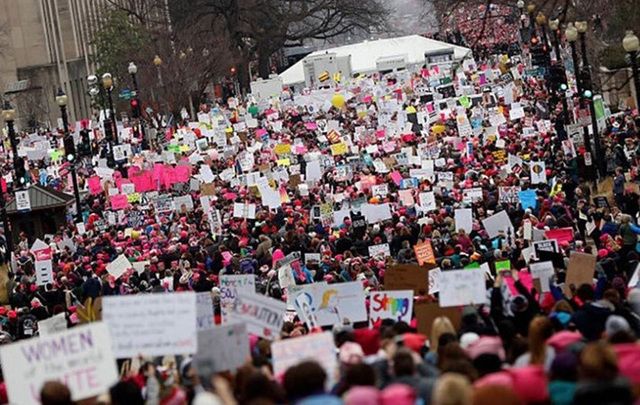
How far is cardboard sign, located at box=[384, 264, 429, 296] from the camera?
20141 mm

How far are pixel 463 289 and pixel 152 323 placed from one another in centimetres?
344

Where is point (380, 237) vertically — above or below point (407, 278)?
below

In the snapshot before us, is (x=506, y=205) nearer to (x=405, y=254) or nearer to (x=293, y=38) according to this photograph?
(x=405, y=254)

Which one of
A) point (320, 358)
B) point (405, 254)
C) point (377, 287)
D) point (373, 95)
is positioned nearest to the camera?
point (320, 358)

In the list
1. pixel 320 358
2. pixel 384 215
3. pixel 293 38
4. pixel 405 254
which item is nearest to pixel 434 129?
pixel 384 215

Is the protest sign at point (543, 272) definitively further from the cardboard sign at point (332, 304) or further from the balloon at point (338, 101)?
the balloon at point (338, 101)

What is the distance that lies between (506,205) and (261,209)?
253 inches

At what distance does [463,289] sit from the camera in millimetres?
15641

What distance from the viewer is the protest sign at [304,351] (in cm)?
1244

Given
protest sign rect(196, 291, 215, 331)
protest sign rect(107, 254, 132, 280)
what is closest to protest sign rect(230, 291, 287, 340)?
protest sign rect(196, 291, 215, 331)

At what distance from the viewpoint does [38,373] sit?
1255 cm

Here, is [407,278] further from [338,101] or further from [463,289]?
[338,101]

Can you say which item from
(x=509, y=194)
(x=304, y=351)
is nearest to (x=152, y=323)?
(x=304, y=351)

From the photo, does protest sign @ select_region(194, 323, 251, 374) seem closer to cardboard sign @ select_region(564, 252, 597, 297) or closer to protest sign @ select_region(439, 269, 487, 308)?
protest sign @ select_region(439, 269, 487, 308)
